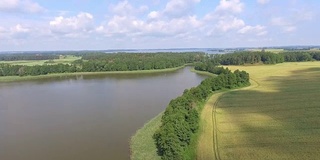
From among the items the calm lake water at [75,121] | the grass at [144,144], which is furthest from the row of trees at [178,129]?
the calm lake water at [75,121]

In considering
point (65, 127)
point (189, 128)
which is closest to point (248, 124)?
point (189, 128)

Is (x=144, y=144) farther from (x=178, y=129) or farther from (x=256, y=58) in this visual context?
(x=256, y=58)

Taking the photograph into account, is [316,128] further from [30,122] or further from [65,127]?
[30,122]

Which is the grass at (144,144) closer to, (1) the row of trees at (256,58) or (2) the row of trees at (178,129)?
(2) the row of trees at (178,129)

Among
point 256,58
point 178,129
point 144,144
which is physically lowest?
point 144,144

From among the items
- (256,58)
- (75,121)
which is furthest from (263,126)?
(256,58)

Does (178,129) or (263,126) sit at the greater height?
(178,129)

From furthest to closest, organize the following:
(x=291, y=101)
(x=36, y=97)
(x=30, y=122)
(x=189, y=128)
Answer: (x=36, y=97) → (x=291, y=101) → (x=30, y=122) → (x=189, y=128)
